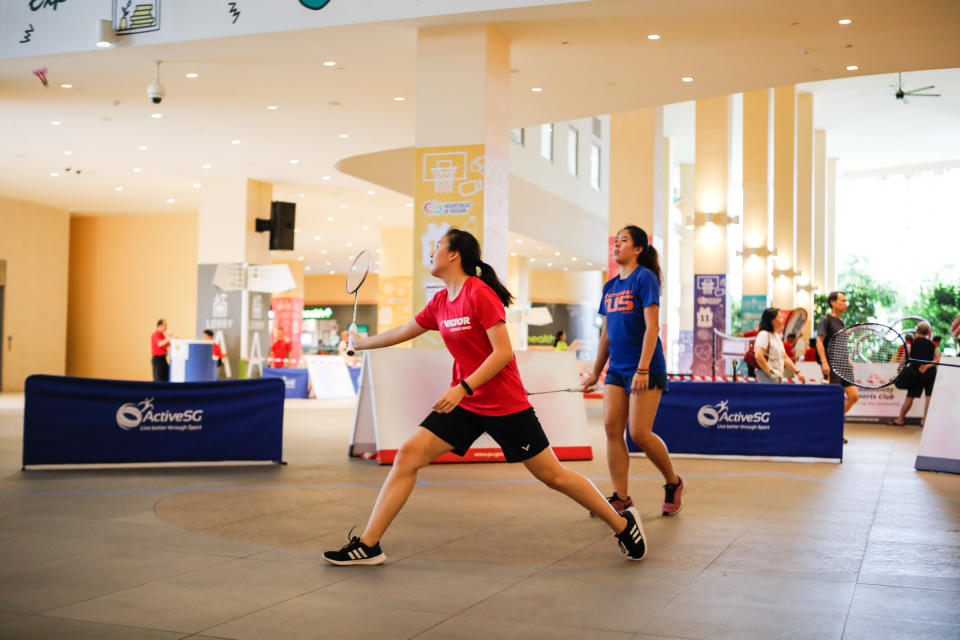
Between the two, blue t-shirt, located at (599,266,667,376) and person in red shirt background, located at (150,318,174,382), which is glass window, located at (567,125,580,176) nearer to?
person in red shirt background, located at (150,318,174,382)

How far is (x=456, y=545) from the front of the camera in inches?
192

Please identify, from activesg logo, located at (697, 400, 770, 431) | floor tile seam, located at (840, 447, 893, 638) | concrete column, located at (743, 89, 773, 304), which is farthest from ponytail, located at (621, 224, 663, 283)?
concrete column, located at (743, 89, 773, 304)

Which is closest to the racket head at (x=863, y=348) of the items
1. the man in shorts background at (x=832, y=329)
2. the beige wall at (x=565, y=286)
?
the man in shorts background at (x=832, y=329)

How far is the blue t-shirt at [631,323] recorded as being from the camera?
552cm

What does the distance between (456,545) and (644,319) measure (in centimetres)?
179

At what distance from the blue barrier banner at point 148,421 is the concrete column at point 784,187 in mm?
20833

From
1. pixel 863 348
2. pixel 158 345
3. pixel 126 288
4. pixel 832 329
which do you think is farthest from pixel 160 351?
pixel 863 348

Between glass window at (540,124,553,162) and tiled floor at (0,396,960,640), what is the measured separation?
19.2m

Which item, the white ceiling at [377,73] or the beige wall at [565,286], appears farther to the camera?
the beige wall at [565,286]

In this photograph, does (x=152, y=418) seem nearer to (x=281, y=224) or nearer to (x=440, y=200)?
(x=440, y=200)

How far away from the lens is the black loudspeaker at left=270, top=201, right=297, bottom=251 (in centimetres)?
2103

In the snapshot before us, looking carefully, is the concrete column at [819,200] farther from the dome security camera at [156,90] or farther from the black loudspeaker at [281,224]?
the dome security camera at [156,90]

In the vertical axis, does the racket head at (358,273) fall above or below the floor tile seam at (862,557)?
above

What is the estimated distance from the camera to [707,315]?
61.0 ft
